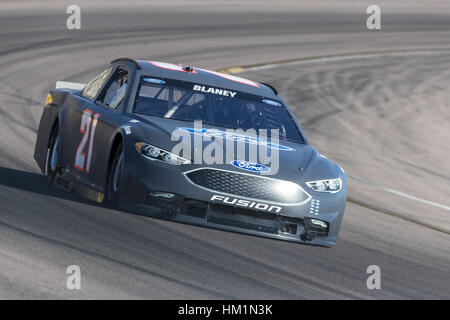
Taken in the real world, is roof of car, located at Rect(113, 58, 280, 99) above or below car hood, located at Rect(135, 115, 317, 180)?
above

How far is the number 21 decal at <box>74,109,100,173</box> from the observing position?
8.73m

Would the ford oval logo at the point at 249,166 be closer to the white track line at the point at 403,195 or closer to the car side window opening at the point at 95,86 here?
the car side window opening at the point at 95,86

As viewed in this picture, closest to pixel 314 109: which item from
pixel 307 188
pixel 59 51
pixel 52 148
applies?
pixel 59 51

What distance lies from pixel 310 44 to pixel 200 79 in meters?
17.7

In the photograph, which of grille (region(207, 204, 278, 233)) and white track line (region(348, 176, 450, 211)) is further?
white track line (region(348, 176, 450, 211))

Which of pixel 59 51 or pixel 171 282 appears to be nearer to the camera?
pixel 171 282

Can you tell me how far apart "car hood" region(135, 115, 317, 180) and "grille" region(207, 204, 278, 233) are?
33 centimetres

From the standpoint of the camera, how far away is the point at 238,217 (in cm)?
776

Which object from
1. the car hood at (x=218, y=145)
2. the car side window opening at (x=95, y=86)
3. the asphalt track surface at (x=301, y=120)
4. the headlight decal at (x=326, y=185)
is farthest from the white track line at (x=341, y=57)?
the headlight decal at (x=326, y=185)

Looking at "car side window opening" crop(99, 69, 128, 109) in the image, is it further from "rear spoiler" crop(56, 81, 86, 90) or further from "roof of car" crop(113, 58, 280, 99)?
"rear spoiler" crop(56, 81, 86, 90)

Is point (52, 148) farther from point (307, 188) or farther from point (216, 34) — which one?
point (216, 34)

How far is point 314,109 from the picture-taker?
17.8 m

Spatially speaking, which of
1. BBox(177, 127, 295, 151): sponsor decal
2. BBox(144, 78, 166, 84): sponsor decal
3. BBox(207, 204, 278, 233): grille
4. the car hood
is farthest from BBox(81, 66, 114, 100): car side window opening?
BBox(207, 204, 278, 233): grille

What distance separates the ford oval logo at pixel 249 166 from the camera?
307 inches
